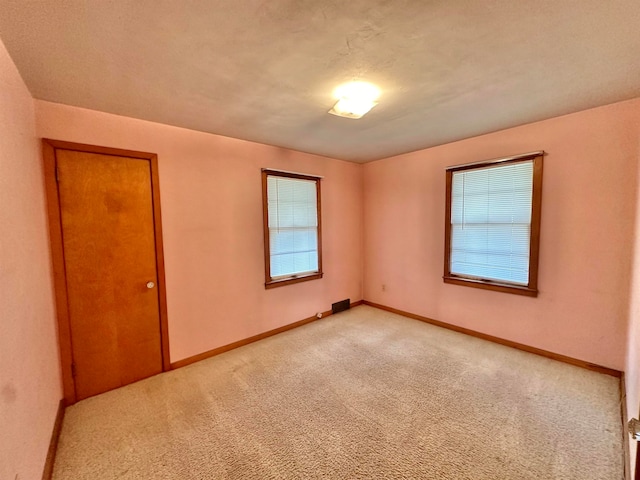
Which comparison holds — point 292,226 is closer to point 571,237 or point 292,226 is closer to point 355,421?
point 355,421

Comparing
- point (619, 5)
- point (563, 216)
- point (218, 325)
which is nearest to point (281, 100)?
point (619, 5)

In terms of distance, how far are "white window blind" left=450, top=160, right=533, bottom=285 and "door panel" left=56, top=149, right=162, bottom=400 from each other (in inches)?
140

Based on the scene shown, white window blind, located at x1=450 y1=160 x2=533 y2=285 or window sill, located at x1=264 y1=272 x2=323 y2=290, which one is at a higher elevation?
white window blind, located at x1=450 y1=160 x2=533 y2=285

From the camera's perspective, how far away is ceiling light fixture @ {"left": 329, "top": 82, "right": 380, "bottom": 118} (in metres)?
1.95

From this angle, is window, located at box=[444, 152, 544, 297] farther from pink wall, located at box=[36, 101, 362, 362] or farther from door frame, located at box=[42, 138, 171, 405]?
door frame, located at box=[42, 138, 171, 405]

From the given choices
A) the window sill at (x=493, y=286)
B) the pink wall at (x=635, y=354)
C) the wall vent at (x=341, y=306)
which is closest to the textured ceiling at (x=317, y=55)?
the pink wall at (x=635, y=354)

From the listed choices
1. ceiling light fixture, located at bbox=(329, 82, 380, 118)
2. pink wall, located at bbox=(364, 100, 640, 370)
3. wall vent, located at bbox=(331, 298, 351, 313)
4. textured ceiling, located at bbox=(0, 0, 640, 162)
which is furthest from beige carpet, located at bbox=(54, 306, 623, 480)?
textured ceiling, located at bbox=(0, 0, 640, 162)

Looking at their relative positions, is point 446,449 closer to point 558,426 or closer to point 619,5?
point 558,426

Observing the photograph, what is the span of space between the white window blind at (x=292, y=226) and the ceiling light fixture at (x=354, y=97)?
163cm

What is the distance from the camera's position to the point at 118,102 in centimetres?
211

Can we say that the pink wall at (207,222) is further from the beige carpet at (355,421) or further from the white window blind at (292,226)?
the beige carpet at (355,421)

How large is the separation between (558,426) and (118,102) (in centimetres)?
408

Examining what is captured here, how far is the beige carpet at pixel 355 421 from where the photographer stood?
5.18 ft

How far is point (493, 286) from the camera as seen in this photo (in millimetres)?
3143
